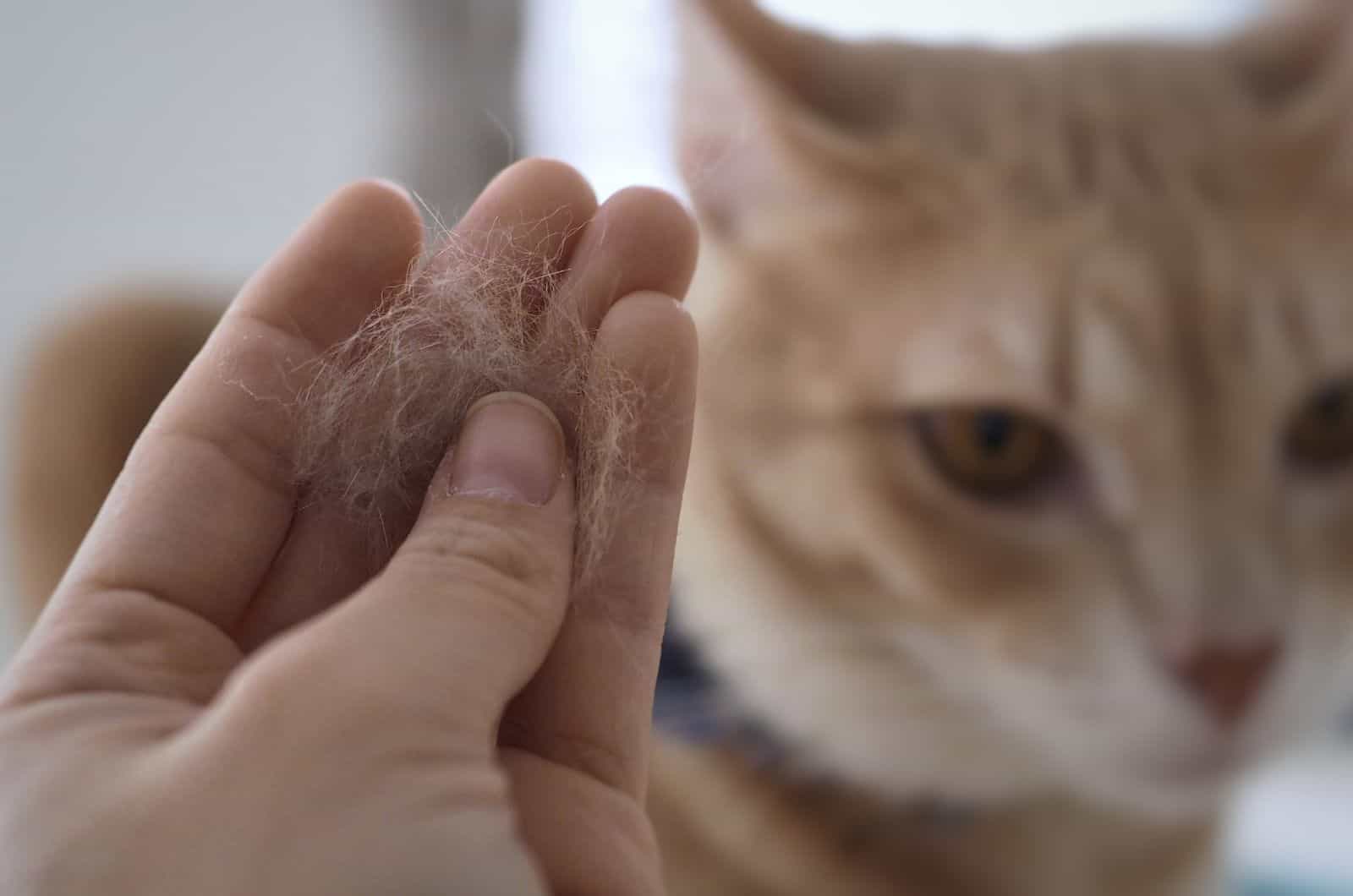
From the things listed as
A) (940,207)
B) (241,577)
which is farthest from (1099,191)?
(241,577)

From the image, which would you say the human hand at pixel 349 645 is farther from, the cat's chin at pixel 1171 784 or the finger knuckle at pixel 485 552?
the cat's chin at pixel 1171 784

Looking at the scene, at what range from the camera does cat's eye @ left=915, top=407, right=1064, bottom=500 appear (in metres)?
0.47

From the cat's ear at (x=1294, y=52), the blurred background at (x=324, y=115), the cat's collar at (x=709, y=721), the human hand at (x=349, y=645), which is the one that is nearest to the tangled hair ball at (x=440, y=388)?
the human hand at (x=349, y=645)

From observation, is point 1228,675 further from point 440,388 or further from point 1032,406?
point 440,388

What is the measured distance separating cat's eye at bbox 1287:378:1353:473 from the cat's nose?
0.33 ft

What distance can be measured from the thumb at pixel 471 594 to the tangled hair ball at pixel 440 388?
0.04ft

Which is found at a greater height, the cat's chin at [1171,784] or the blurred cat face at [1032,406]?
the blurred cat face at [1032,406]

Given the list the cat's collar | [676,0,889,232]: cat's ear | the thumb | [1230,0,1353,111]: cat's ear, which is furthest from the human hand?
[1230,0,1353,111]: cat's ear

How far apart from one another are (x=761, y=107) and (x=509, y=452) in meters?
0.23

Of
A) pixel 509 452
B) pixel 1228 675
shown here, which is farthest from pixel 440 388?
pixel 1228 675

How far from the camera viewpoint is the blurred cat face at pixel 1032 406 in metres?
0.44

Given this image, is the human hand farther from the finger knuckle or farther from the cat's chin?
the cat's chin

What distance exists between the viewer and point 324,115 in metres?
0.76

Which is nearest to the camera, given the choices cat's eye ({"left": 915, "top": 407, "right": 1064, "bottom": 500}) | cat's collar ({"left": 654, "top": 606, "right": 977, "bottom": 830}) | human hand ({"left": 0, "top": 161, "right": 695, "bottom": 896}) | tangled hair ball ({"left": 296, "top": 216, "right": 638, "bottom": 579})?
human hand ({"left": 0, "top": 161, "right": 695, "bottom": 896})
